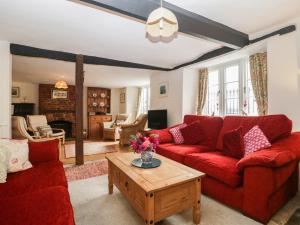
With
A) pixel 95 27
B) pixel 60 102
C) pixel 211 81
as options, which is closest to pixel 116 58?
pixel 95 27

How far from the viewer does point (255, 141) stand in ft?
6.89

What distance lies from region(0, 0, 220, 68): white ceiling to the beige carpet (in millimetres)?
2258

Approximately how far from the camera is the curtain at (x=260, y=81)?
116 inches

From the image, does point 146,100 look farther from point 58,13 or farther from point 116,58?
point 58,13

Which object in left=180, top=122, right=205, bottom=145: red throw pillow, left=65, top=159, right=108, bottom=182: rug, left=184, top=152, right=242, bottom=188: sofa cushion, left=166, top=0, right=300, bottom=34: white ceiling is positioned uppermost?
left=166, top=0, right=300, bottom=34: white ceiling

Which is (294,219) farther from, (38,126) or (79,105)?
(38,126)

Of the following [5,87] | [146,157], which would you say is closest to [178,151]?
[146,157]

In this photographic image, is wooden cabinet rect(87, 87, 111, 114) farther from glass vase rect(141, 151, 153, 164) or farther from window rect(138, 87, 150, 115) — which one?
glass vase rect(141, 151, 153, 164)

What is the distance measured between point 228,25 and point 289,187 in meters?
2.25

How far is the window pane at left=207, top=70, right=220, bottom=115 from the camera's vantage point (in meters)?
3.99

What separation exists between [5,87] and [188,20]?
324 cm

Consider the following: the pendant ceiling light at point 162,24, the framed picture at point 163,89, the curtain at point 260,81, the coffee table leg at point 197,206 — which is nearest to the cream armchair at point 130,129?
the framed picture at point 163,89

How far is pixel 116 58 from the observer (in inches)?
156

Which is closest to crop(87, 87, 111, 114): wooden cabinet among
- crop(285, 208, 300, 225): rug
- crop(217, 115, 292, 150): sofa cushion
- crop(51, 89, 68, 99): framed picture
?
crop(51, 89, 68, 99): framed picture
